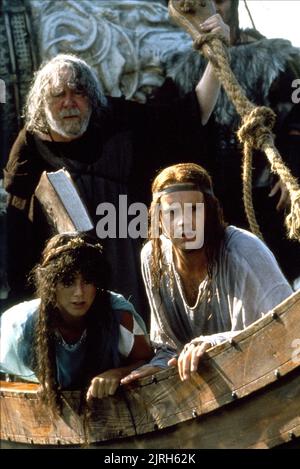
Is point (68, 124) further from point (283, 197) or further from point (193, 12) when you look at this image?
point (283, 197)

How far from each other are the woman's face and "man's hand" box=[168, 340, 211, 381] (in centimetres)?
35

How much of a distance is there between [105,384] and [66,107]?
3.65 feet

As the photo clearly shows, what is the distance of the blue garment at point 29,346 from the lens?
2781 millimetres

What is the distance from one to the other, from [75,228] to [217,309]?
0.66 meters

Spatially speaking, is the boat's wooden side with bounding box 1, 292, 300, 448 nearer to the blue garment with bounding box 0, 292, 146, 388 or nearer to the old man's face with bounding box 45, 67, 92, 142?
the blue garment with bounding box 0, 292, 146, 388

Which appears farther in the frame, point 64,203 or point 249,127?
point 64,203

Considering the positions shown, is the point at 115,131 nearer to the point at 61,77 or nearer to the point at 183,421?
the point at 61,77

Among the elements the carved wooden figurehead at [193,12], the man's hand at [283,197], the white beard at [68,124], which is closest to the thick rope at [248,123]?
the carved wooden figurehead at [193,12]

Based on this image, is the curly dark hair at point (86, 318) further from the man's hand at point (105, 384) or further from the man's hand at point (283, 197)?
the man's hand at point (283, 197)

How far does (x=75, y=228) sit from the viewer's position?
10.5 feet

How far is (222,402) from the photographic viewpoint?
2.43 meters

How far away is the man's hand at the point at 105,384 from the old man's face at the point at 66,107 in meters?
1.06

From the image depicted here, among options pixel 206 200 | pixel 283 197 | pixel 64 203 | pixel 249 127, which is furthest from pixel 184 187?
pixel 283 197
